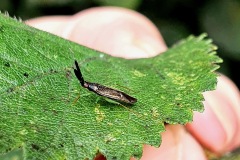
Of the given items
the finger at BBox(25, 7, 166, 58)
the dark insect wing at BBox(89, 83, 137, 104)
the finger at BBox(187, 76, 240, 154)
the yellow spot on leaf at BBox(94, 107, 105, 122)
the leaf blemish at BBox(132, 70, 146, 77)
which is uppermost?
the finger at BBox(25, 7, 166, 58)

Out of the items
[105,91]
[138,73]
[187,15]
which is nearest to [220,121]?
[138,73]

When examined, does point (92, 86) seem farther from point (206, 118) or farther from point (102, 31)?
point (102, 31)

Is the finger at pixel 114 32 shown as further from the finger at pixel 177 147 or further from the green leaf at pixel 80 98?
the green leaf at pixel 80 98

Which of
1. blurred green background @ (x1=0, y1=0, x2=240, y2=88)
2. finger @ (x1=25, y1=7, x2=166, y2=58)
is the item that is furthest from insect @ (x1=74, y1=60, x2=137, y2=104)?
blurred green background @ (x1=0, y1=0, x2=240, y2=88)

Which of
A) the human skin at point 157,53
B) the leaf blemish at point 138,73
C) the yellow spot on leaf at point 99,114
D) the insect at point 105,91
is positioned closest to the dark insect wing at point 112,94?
the insect at point 105,91

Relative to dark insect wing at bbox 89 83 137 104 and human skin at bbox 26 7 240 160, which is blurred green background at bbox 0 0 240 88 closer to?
human skin at bbox 26 7 240 160

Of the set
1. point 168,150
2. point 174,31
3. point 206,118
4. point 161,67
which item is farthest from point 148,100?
point 174,31

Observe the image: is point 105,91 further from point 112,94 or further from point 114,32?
point 114,32
